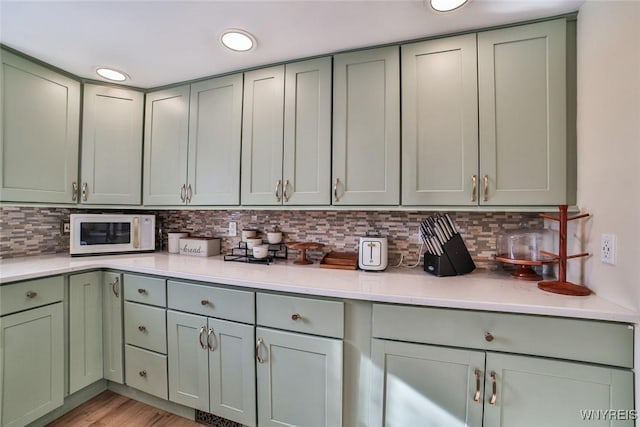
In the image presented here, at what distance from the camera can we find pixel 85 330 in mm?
1696

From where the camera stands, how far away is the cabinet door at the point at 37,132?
1.64 m

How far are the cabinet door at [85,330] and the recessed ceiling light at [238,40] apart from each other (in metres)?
1.69

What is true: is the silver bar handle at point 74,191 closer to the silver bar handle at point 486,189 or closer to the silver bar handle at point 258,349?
the silver bar handle at point 258,349

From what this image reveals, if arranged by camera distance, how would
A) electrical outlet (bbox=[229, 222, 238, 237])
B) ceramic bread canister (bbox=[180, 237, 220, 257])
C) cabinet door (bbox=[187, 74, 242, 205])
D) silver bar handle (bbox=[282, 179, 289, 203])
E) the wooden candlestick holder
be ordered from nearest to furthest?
1. the wooden candlestick holder
2. silver bar handle (bbox=[282, 179, 289, 203])
3. cabinet door (bbox=[187, 74, 242, 205])
4. ceramic bread canister (bbox=[180, 237, 220, 257])
5. electrical outlet (bbox=[229, 222, 238, 237])

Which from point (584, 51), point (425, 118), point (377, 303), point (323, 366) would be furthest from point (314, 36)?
point (323, 366)

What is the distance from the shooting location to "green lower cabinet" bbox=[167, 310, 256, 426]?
1.41 m

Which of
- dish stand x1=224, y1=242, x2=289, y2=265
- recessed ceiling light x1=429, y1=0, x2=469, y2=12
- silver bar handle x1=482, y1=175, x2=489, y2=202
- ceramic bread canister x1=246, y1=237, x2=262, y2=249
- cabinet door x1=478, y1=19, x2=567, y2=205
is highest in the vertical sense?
recessed ceiling light x1=429, y1=0, x2=469, y2=12

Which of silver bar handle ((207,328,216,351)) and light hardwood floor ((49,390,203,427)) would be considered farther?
light hardwood floor ((49,390,203,427))

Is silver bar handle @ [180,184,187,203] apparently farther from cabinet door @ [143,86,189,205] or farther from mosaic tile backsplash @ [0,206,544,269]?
mosaic tile backsplash @ [0,206,544,269]

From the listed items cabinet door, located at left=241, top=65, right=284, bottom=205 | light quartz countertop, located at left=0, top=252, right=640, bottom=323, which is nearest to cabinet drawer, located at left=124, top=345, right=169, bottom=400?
light quartz countertop, located at left=0, top=252, right=640, bottom=323

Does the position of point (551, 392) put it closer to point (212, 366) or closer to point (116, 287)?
point (212, 366)

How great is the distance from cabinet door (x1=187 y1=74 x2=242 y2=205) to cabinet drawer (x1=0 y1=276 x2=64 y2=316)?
89 cm

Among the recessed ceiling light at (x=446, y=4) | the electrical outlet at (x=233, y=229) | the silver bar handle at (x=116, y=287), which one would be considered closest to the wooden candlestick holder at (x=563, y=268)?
the recessed ceiling light at (x=446, y=4)

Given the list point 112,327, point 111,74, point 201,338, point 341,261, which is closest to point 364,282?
point 341,261
